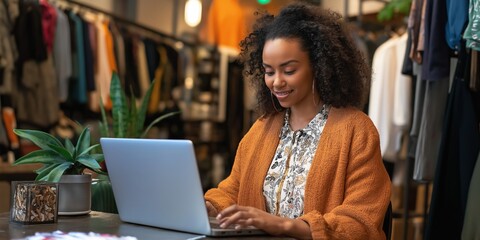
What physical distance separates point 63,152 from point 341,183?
749 mm

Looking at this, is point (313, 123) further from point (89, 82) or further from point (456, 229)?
point (89, 82)

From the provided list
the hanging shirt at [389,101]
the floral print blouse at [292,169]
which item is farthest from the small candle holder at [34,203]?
the hanging shirt at [389,101]

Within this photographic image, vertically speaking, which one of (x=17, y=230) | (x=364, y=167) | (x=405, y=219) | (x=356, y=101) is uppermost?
(x=356, y=101)

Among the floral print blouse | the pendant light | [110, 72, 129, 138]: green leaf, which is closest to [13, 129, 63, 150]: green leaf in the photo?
the floral print blouse

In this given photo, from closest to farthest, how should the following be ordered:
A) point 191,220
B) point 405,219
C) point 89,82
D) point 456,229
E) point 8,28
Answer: point 191,220 → point 456,229 → point 405,219 → point 8,28 → point 89,82

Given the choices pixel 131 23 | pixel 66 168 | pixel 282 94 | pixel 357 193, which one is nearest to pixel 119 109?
pixel 66 168

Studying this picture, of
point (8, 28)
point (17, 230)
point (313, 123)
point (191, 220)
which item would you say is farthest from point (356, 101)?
point (8, 28)

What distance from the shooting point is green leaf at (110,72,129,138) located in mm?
2809

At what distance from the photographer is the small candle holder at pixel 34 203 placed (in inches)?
66.9

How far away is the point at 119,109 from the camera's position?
2.85m

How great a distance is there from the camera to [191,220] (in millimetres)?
1558

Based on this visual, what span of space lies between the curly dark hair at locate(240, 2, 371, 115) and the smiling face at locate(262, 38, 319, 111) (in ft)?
0.07

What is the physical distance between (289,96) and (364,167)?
29 cm

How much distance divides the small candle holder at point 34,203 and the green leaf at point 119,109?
3.53 ft
